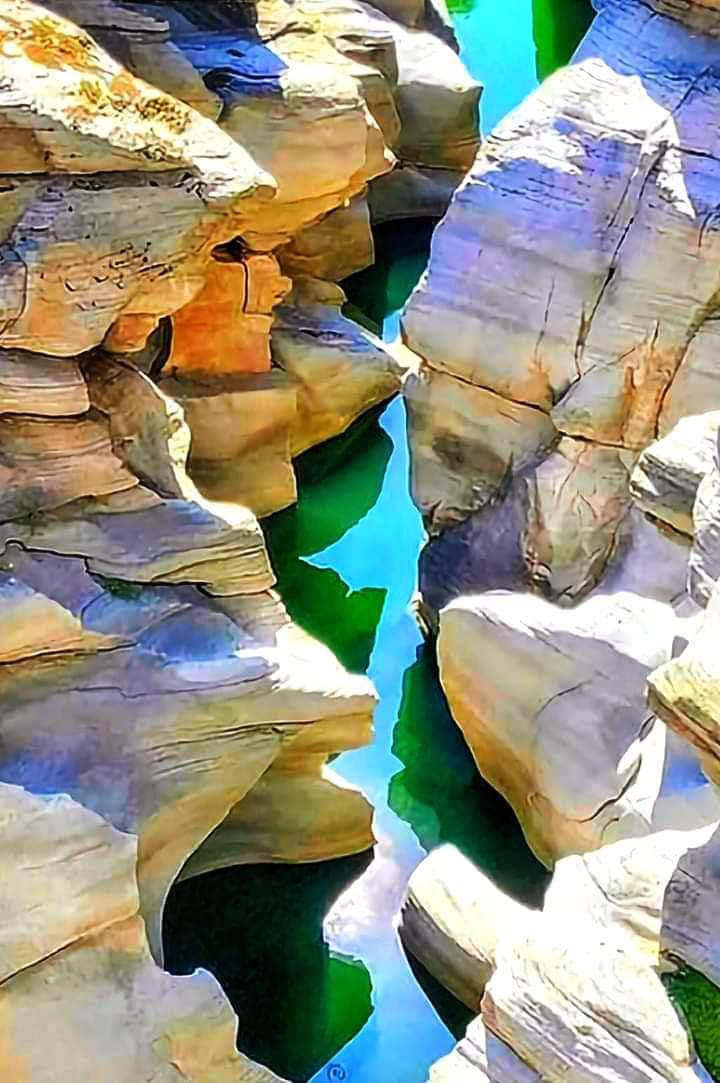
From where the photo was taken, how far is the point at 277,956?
412 cm

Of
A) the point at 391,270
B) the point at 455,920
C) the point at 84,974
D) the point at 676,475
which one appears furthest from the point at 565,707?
the point at 391,270

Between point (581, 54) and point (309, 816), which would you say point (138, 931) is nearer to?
point (309, 816)

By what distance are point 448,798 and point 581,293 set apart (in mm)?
1295

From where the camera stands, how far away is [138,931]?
3.41 meters

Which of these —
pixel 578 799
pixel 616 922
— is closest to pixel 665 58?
pixel 578 799

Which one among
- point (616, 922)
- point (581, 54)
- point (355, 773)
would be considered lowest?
point (355, 773)

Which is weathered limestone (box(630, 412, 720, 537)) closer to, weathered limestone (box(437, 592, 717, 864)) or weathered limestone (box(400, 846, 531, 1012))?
weathered limestone (box(437, 592, 717, 864))

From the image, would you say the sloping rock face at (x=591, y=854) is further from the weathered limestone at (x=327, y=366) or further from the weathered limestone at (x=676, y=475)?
the weathered limestone at (x=327, y=366)

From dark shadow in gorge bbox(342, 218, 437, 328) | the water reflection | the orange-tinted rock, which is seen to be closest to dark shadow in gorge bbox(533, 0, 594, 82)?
the water reflection

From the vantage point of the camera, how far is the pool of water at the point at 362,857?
3945 millimetres

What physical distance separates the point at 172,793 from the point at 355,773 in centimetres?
106

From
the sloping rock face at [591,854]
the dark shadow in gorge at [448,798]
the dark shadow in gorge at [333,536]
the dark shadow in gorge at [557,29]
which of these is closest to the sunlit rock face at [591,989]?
the sloping rock face at [591,854]

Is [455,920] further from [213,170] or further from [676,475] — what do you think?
[213,170]

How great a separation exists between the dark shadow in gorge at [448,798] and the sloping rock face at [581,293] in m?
0.42
